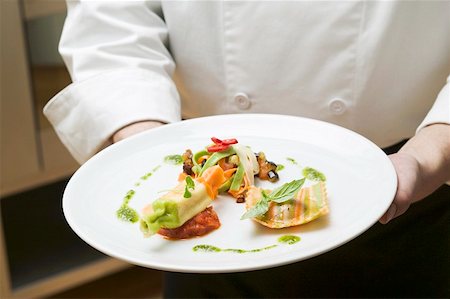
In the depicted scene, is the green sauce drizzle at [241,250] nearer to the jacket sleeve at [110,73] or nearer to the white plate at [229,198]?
the white plate at [229,198]

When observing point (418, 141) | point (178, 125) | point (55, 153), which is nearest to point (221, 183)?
point (178, 125)

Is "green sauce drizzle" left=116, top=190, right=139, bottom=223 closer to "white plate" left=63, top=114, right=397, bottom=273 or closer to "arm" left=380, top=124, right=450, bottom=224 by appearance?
"white plate" left=63, top=114, right=397, bottom=273

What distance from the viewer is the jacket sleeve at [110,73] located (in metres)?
0.82

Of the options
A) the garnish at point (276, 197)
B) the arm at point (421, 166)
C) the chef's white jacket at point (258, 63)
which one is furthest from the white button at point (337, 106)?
the garnish at point (276, 197)

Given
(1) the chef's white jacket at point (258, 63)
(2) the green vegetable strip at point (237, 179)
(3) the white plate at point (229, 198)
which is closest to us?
(3) the white plate at point (229, 198)

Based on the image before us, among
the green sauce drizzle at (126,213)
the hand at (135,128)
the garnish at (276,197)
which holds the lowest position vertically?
the hand at (135,128)

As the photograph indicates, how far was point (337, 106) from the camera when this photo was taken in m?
0.83

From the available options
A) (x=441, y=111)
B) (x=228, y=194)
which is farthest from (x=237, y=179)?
(x=441, y=111)

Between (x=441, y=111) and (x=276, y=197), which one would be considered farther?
(x=441, y=111)

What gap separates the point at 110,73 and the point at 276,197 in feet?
1.04

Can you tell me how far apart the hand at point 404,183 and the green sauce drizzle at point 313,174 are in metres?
0.07

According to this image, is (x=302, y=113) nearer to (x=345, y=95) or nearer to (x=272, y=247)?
(x=345, y=95)

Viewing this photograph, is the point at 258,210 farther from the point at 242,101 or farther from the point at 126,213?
the point at 242,101

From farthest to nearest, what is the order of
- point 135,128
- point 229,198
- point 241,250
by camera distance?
point 135,128
point 229,198
point 241,250
